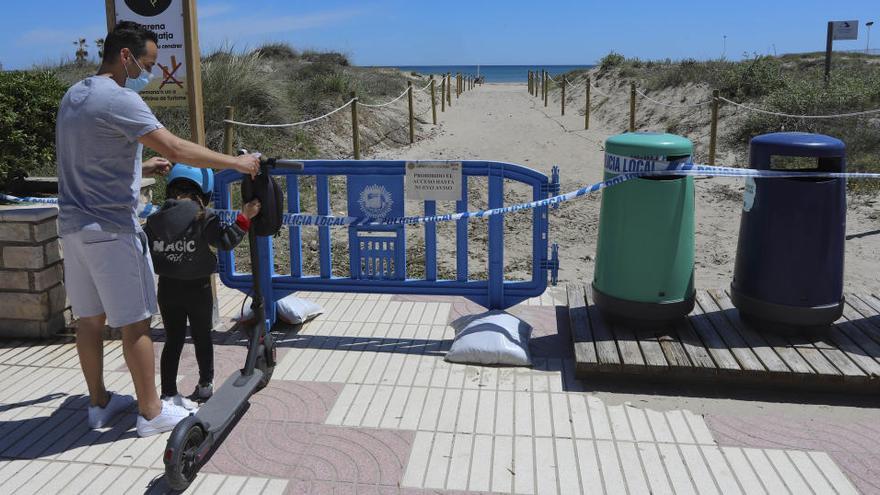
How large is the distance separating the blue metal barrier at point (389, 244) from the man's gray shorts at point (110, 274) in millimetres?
1605

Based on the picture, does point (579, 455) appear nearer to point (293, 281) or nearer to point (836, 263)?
point (836, 263)

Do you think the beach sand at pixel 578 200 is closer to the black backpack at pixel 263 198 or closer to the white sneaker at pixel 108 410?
the black backpack at pixel 263 198

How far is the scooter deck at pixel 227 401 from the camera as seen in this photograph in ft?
12.0

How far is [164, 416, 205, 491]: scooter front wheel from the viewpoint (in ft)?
10.6

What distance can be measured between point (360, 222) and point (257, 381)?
1.51 metres

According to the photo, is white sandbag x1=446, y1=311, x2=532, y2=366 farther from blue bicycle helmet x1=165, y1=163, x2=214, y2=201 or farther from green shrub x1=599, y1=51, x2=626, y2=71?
green shrub x1=599, y1=51, x2=626, y2=71

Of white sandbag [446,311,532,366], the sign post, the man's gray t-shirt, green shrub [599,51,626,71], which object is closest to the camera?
the man's gray t-shirt

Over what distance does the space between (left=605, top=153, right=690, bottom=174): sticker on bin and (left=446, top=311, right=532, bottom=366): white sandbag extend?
4.01 ft

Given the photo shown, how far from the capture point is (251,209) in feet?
12.9

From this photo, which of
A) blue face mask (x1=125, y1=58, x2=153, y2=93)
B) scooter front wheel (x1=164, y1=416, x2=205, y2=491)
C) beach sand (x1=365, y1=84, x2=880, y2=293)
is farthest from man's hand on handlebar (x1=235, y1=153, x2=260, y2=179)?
beach sand (x1=365, y1=84, x2=880, y2=293)

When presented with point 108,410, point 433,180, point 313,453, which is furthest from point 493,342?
point 108,410

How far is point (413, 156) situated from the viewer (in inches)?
641

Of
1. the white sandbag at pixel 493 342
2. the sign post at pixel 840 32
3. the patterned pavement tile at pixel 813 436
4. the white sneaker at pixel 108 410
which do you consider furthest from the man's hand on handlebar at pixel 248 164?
the sign post at pixel 840 32

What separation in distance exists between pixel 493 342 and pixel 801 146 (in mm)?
2153
